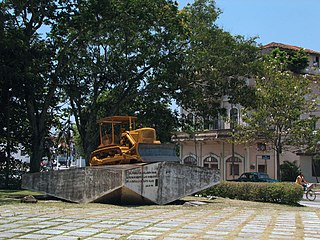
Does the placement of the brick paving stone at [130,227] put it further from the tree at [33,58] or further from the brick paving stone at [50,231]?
the tree at [33,58]

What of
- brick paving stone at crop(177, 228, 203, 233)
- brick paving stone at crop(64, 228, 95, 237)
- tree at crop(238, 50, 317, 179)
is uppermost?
tree at crop(238, 50, 317, 179)

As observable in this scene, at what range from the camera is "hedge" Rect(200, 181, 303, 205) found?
1910 cm

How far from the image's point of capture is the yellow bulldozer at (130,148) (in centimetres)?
1723

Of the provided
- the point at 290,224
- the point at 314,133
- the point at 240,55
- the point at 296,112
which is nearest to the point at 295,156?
the point at 314,133

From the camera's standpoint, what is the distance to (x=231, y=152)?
47.2m

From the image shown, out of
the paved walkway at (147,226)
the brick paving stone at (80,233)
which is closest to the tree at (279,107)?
the paved walkway at (147,226)

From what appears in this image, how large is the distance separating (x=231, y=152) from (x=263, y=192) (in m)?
27.6

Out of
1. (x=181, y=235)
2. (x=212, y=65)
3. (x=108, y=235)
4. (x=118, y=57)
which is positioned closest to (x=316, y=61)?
(x=212, y=65)

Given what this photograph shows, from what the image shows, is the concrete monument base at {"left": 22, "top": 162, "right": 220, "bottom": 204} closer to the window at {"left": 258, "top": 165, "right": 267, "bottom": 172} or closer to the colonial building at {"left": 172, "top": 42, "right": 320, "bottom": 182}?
the colonial building at {"left": 172, "top": 42, "right": 320, "bottom": 182}

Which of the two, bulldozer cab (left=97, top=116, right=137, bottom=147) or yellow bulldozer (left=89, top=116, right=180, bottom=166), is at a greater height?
bulldozer cab (left=97, top=116, right=137, bottom=147)

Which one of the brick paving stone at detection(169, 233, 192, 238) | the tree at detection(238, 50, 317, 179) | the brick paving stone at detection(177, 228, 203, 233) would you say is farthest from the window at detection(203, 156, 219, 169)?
the brick paving stone at detection(169, 233, 192, 238)

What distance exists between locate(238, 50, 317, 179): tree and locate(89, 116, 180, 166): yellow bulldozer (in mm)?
16642

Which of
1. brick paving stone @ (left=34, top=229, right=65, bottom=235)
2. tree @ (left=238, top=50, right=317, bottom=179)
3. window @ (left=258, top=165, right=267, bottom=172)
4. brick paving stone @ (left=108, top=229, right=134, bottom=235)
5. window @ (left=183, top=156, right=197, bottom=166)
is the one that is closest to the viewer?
brick paving stone @ (left=34, top=229, right=65, bottom=235)

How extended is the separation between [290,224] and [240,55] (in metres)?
17.6
